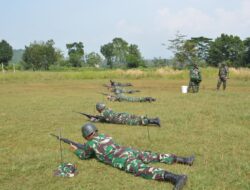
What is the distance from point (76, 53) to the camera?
8644cm

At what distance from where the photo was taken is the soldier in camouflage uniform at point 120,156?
790cm

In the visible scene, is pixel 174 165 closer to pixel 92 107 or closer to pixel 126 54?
pixel 92 107

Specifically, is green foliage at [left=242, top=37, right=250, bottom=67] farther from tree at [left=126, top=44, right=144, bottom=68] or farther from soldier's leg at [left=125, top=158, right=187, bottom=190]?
soldier's leg at [left=125, top=158, right=187, bottom=190]

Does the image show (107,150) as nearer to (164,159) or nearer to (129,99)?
(164,159)

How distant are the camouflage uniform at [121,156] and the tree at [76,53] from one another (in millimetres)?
76358

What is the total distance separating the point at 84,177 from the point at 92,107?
1130 centimetres

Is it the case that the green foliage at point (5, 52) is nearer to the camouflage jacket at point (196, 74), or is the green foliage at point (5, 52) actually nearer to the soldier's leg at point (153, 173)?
the camouflage jacket at point (196, 74)

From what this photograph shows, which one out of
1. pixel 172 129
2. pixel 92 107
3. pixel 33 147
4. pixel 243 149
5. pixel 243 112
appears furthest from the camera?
pixel 92 107

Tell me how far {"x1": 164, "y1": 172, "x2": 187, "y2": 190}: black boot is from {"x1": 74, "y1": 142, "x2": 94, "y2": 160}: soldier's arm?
2.14 m

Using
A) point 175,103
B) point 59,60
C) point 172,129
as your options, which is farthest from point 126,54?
point 172,129

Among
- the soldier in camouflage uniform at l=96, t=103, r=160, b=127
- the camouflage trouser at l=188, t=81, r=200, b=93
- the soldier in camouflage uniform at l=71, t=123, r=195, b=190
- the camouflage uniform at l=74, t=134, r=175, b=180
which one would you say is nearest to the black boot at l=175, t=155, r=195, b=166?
the soldier in camouflage uniform at l=71, t=123, r=195, b=190

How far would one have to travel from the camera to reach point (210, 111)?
643 inches

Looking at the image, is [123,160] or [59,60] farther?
[59,60]

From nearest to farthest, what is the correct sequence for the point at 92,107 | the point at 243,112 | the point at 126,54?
the point at 243,112 → the point at 92,107 → the point at 126,54
